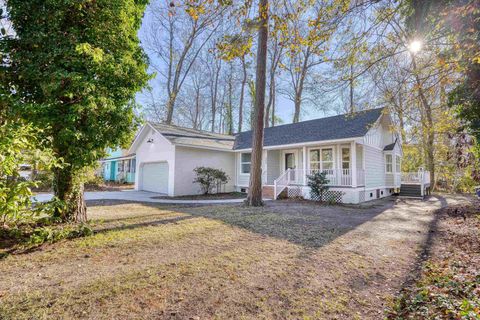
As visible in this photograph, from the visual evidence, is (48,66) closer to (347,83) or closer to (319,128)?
(347,83)

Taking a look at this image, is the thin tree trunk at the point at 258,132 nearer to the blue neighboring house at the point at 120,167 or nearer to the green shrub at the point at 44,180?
the green shrub at the point at 44,180

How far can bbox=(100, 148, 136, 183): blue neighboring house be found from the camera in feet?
71.7

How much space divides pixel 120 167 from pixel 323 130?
2022cm

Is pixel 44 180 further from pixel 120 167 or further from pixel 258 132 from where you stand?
pixel 258 132

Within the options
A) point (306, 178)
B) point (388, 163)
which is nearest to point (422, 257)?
point (306, 178)

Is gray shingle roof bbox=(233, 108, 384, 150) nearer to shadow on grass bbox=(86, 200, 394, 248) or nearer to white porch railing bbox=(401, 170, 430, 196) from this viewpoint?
shadow on grass bbox=(86, 200, 394, 248)

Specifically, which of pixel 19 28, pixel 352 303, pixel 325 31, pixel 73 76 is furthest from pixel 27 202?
pixel 325 31

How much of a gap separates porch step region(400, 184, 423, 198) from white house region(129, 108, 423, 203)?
805 mm

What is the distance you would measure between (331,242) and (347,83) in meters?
4.02

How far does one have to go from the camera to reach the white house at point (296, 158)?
1208 centimetres

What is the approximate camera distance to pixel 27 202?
144 inches

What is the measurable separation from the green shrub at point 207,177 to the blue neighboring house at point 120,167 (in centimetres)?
913

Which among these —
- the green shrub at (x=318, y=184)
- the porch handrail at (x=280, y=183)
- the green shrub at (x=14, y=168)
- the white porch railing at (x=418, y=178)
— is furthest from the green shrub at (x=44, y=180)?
the white porch railing at (x=418, y=178)

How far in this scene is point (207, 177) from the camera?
1418 cm
